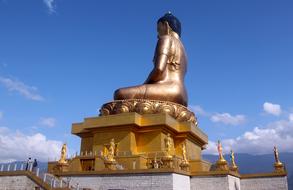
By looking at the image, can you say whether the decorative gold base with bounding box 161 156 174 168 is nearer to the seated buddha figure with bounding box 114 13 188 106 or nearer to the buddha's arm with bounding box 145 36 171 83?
the seated buddha figure with bounding box 114 13 188 106

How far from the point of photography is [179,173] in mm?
12102

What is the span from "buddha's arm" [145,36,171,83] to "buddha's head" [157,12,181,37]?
7.31 ft

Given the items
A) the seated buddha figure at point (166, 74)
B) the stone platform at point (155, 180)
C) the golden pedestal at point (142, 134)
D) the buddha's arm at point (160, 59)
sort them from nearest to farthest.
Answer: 1. the stone platform at point (155, 180)
2. the golden pedestal at point (142, 134)
3. the seated buddha figure at point (166, 74)
4. the buddha's arm at point (160, 59)

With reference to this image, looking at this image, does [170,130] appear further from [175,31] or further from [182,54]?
[175,31]

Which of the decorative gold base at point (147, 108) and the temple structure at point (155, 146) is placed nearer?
the temple structure at point (155, 146)

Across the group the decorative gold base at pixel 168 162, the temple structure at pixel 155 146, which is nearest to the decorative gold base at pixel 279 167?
the temple structure at pixel 155 146

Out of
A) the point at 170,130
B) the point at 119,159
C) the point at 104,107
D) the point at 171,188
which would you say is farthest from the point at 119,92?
the point at 171,188

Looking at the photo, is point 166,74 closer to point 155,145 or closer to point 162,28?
point 162,28

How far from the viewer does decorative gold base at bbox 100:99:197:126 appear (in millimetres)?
18125

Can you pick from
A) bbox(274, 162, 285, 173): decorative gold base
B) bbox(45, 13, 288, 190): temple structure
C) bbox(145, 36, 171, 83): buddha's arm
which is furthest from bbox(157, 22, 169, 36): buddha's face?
bbox(274, 162, 285, 173): decorative gold base

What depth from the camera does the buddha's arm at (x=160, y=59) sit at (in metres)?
20.5

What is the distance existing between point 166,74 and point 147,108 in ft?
12.4

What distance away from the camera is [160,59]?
20.8 metres

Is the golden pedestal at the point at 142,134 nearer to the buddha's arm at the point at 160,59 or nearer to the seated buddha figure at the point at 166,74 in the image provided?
the seated buddha figure at the point at 166,74
